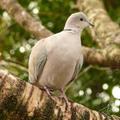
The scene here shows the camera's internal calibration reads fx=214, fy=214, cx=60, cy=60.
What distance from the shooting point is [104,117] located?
1.67 meters

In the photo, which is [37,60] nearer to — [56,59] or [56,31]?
[56,59]

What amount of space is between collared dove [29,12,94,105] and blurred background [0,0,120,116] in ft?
3.64

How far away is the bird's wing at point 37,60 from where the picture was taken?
2006 millimetres

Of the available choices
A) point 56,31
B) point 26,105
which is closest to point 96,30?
point 56,31

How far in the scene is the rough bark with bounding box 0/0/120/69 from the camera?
2600 mm

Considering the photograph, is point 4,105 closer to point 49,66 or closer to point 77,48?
point 49,66

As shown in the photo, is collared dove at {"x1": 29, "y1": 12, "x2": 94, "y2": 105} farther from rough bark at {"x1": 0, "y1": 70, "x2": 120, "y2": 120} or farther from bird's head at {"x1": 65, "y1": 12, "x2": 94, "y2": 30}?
rough bark at {"x1": 0, "y1": 70, "x2": 120, "y2": 120}

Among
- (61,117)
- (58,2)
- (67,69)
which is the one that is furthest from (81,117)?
(58,2)

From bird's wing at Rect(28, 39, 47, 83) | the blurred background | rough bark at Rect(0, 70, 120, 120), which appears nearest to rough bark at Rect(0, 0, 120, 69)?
the blurred background

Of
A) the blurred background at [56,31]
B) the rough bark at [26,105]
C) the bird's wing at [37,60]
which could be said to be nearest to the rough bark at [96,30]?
the blurred background at [56,31]

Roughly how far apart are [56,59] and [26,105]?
0.70 metres

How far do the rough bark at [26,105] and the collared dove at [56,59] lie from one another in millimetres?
375

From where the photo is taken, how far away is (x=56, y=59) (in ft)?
6.31

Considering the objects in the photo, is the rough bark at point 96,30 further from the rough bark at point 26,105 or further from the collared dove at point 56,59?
the rough bark at point 26,105
